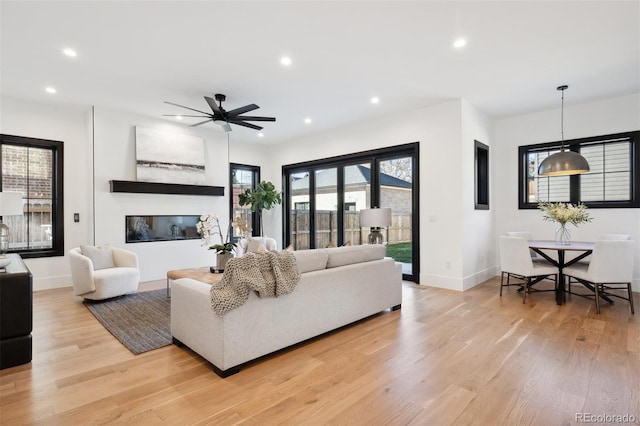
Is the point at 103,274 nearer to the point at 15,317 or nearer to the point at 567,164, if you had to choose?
the point at 15,317

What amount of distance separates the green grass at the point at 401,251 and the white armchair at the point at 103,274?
14.1 feet

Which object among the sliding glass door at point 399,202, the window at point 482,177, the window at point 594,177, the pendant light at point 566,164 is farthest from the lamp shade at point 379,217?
the window at point 594,177

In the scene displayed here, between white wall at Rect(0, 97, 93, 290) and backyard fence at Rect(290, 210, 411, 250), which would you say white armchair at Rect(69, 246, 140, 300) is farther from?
backyard fence at Rect(290, 210, 411, 250)

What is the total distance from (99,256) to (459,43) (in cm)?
547

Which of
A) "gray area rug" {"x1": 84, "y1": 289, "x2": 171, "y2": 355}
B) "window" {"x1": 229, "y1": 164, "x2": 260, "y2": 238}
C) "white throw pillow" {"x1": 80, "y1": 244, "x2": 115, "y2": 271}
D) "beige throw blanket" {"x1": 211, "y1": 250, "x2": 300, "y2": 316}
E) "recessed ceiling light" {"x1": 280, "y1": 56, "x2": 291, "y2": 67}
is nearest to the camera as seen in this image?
"beige throw blanket" {"x1": 211, "y1": 250, "x2": 300, "y2": 316}

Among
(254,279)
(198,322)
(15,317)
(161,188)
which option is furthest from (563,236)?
(161,188)

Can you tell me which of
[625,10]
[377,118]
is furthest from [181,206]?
[625,10]

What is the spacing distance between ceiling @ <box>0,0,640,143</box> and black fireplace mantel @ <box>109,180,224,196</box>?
131 centimetres

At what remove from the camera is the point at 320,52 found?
360 cm

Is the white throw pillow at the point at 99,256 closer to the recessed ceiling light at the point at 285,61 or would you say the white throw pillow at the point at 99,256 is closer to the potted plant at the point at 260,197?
the potted plant at the point at 260,197

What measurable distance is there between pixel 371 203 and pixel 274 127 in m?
2.57

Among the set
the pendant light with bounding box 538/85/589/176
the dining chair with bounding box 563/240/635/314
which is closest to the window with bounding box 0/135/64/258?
the pendant light with bounding box 538/85/589/176

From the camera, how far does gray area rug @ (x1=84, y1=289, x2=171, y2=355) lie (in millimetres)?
3049

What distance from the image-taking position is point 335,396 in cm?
212
